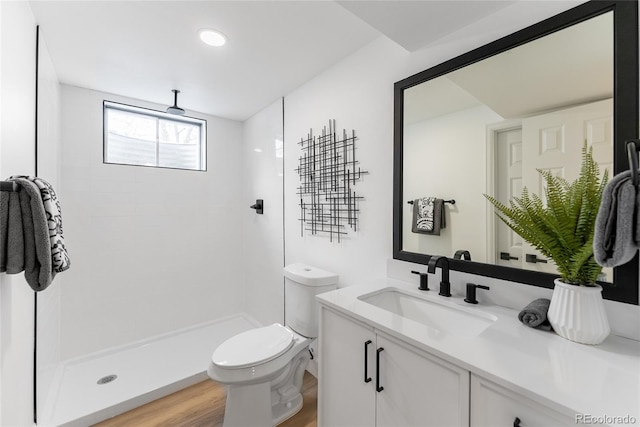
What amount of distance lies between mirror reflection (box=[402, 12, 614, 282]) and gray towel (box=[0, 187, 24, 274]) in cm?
155

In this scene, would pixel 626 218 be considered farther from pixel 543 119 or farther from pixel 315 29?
pixel 315 29

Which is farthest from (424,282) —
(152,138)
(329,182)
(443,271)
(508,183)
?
(152,138)

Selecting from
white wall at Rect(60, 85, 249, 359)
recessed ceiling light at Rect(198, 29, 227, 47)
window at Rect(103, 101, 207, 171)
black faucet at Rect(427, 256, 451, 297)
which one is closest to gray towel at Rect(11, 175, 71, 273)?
recessed ceiling light at Rect(198, 29, 227, 47)

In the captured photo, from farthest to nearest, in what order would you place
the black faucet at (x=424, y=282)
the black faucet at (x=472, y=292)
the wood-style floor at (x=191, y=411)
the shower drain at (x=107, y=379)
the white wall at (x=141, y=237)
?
1. the white wall at (x=141, y=237)
2. the shower drain at (x=107, y=379)
3. the wood-style floor at (x=191, y=411)
4. the black faucet at (x=424, y=282)
5. the black faucet at (x=472, y=292)

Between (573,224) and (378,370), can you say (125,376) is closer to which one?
(378,370)

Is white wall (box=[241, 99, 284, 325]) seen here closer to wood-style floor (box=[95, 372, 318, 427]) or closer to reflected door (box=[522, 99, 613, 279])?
wood-style floor (box=[95, 372, 318, 427])

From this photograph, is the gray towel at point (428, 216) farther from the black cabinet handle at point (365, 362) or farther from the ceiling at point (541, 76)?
the black cabinet handle at point (365, 362)

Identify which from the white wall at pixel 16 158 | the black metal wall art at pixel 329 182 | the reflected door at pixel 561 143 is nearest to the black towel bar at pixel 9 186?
the white wall at pixel 16 158

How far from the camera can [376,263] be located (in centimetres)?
160

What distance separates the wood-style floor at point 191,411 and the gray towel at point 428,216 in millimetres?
1381

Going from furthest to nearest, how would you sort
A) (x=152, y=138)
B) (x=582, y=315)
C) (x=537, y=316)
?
(x=152, y=138) < (x=537, y=316) < (x=582, y=315)

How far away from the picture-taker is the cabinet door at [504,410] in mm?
611

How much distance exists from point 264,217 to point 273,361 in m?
1.46

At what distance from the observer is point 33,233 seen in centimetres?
92
